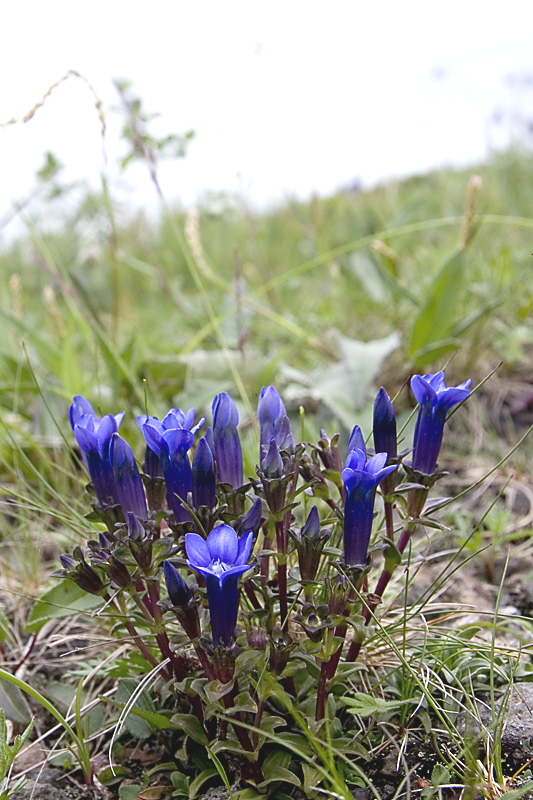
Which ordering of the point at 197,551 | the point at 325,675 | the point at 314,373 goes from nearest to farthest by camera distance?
the point at 197,551 < the point at 325,675 < the point at 314,373

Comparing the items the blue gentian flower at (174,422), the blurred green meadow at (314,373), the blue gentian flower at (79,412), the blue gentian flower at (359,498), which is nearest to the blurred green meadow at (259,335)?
the blurred green meadow at (314,373)

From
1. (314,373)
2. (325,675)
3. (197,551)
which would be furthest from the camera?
(314,373)

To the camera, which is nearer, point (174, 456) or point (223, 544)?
point (223, 544)

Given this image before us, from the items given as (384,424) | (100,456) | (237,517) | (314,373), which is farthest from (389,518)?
(314,373)

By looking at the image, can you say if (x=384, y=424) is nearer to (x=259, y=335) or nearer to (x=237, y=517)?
(x=237, y=517)

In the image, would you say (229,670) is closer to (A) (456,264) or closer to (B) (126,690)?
(B) (126,690)

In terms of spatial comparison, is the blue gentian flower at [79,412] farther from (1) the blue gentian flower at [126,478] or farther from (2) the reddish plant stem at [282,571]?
(2) the reddish plant stem at [282,571]
